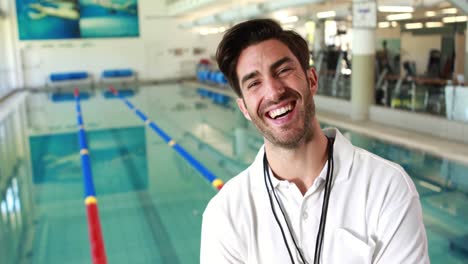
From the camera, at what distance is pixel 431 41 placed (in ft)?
61.3

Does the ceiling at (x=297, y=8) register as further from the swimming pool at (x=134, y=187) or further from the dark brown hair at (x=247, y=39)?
the dark brown hair at (x=247, y=39)

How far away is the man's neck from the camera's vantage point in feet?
5.44

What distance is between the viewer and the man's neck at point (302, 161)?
1659mm

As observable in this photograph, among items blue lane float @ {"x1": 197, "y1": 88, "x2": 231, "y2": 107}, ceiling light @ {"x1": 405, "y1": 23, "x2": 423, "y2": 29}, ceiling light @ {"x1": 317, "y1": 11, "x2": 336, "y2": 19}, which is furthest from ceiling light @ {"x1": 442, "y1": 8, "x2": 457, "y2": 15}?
blue lane float @ {"x1": 197, "y1": 88, "x2": 231, "y2": 107}

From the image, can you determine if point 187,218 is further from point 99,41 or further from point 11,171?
point 99,41

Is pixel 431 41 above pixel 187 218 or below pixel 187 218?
above

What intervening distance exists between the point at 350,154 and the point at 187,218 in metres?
4.48

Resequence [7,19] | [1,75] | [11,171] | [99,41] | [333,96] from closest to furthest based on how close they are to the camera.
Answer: [11,171], [333,96], [1,75], [7,19], [99,41]

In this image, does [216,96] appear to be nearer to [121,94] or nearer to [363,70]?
[121,94]

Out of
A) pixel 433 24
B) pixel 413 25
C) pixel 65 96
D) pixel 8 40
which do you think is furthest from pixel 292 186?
pixel 8 40

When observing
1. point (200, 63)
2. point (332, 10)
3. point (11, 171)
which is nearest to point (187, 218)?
point (11, 171)

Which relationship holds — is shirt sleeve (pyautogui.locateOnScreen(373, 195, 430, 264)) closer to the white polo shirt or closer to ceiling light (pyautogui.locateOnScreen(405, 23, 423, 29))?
the white polo shirt

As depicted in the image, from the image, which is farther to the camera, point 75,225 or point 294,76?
point 75,225

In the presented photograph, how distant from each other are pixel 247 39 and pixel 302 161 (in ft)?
1.51
